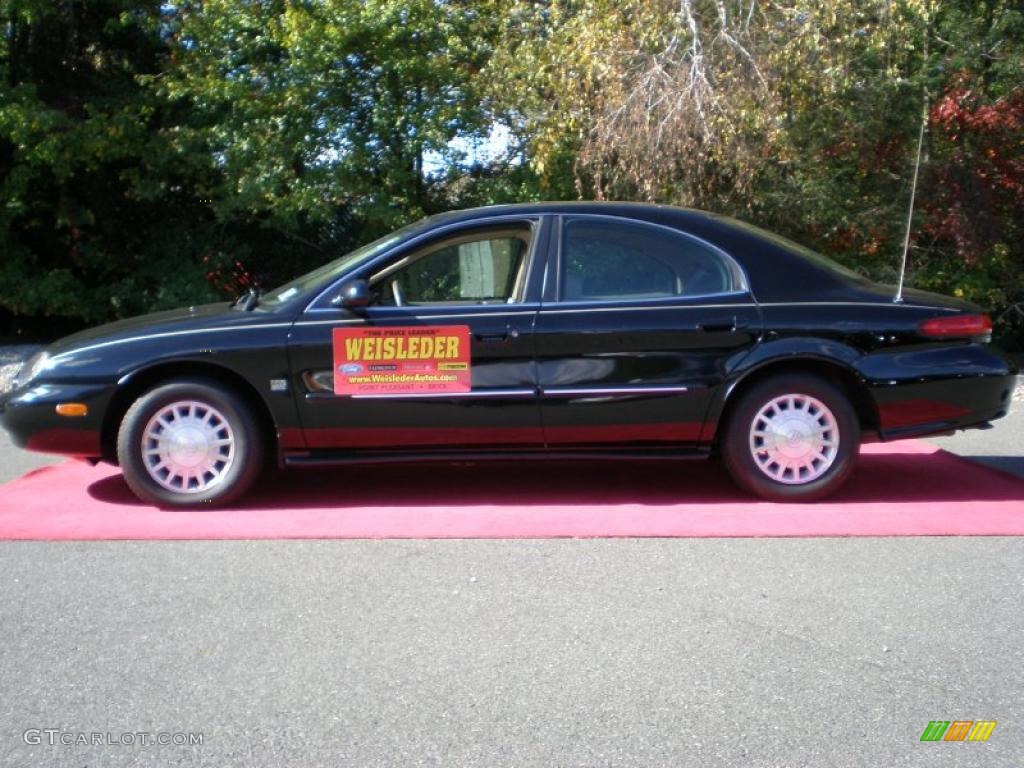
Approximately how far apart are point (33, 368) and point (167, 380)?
0.77m

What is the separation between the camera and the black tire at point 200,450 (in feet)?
19.4

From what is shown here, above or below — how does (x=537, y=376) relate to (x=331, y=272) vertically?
below

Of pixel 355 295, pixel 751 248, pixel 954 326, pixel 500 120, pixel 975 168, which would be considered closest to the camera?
pixel 355 295

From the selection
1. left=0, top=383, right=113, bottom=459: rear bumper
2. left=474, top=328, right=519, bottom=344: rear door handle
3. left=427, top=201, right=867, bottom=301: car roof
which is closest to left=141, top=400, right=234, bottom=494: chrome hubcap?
left=0, top=383, right=113, bottom=459: rear bumper

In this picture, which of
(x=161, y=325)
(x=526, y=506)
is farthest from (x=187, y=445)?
(x=526, y=506)

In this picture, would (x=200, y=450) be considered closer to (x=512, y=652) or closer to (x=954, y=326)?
(x=512, y=652)

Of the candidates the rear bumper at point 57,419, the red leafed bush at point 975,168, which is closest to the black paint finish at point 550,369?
the rear bumper at point 57,419

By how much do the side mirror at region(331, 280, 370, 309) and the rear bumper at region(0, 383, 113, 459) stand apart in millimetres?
1338

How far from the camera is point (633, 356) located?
235 inches

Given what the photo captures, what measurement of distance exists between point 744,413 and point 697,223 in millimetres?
1122

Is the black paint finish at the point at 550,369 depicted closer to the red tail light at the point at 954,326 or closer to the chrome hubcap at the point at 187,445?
the red tail light at the point at 954,326

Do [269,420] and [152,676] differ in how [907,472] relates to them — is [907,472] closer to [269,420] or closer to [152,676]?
[269,420]

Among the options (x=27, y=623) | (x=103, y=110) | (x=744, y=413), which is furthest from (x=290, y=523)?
(x=103, y=110)

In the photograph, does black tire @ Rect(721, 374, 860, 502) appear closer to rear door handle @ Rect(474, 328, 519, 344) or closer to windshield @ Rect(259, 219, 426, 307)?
rear door handle @ Rect(474, 328, 519, 344)
